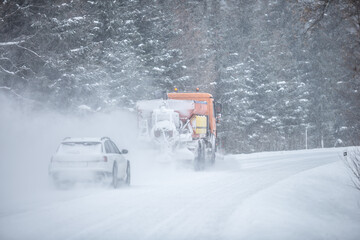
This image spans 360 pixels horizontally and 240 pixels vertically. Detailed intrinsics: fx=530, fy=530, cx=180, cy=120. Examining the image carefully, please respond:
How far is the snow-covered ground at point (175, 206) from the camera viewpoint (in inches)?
351

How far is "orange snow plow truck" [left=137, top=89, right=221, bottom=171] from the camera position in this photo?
21344 mm

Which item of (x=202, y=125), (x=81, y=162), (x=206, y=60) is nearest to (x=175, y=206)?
(x=81, y=162)

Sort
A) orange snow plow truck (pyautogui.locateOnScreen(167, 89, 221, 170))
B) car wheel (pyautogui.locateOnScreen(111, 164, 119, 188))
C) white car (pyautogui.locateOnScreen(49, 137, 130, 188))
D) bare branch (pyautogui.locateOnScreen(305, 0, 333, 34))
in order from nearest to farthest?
bare branch (pyautogui.locateOnScreen(305, 0, 333, 34)) → white car (pyautogui.locateOnScreen(49, 137, 130, 188)) → car wheel (pyautogui.locateOnScreen(111, 164, 119, 188)) → orange snow plow truck (pyautogui.locateOnScreen(167, 89, 221, 170))

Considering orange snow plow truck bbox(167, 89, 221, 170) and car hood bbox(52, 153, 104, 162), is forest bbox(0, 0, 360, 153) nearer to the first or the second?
orange snow plow truck bbox(167, 89, 221, 170)

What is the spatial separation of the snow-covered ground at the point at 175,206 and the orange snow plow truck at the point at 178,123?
0.86 metres

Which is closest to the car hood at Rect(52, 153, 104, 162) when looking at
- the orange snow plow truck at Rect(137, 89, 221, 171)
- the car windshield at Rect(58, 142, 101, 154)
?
the car windshield at Rect(58, 142, 101, 154)

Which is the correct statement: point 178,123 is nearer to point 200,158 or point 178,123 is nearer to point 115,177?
point 200,158

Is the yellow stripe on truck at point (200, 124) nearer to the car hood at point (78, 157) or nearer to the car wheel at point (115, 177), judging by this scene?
the car wheel at point (115, 177)

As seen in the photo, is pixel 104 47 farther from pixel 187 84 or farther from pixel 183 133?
pixel 183 133

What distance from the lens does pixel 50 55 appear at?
3020 cm

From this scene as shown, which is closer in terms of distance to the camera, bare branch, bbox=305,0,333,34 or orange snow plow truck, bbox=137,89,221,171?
bare branch, bbox=305,0,333,34

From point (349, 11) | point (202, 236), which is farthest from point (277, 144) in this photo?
point (202, 236)

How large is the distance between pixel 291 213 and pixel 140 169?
11.9m

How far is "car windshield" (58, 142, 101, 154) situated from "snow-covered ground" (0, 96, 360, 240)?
1.14m
